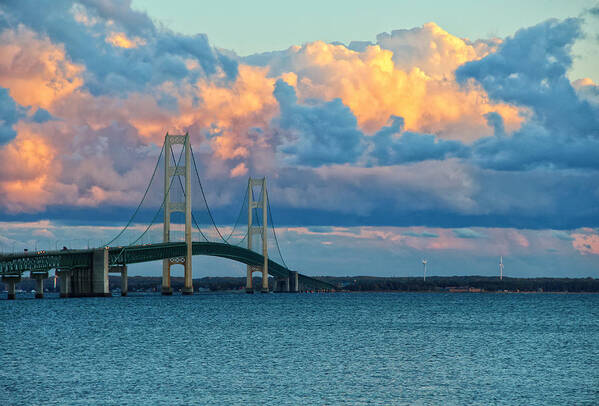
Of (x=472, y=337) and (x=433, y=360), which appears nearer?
(x=433, y=360)

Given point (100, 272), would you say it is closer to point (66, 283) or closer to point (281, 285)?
point (66, 283)

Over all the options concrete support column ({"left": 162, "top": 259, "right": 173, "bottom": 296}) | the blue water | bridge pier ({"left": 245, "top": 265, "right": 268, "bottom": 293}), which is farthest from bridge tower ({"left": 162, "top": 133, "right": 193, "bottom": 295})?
the blue water

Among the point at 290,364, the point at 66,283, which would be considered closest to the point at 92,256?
the point at 66,283

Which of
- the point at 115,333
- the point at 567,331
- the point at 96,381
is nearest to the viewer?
the point at 96,381

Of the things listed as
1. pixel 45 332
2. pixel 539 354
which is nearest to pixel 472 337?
pixel 539 354

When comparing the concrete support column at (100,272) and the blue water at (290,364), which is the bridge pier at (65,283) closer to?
the concrete support column at (100,272)

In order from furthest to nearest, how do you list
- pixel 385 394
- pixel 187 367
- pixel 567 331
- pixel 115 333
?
pixel 567 331, pixel 115 333, pixel 187 367, pixel 385 394

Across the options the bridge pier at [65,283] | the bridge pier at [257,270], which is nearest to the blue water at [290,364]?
the bridge pier at [65,283]

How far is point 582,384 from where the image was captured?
3138 centimetres

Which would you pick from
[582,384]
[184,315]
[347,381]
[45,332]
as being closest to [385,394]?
[347,381]

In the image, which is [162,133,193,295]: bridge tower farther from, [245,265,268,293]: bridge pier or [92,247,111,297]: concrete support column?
[245,265,268,293]: bridge pier

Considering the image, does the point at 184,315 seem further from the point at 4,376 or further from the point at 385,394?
the point at 385,394

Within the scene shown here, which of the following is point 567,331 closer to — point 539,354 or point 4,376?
point 539,354

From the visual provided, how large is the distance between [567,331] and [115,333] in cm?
3011
